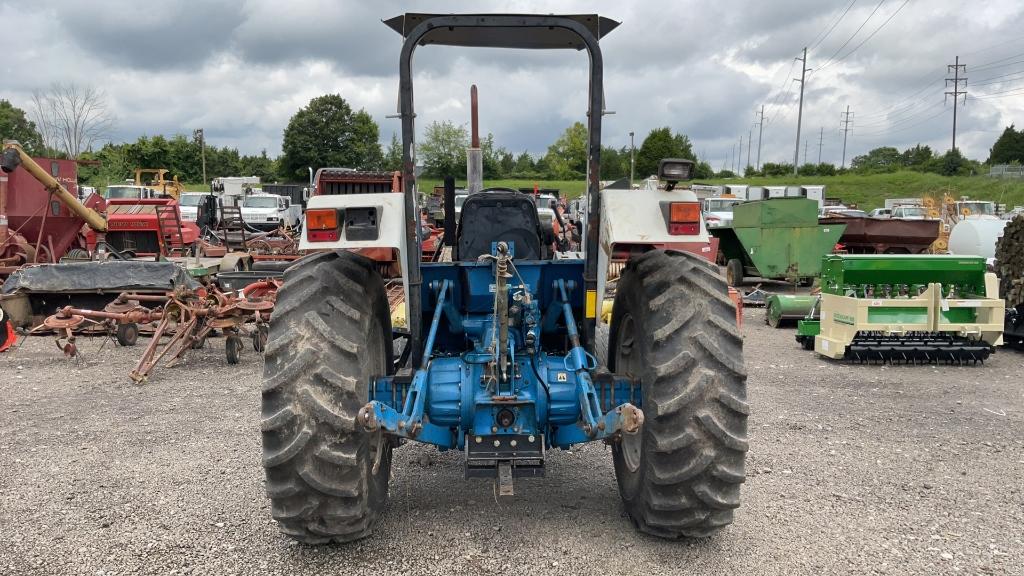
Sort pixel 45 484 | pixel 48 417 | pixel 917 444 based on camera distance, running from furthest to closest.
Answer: pixel 48 417, pixel 917 444, pixel 45 484

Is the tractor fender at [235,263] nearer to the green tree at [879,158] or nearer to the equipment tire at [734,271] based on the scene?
the equipment tire at [734,271]

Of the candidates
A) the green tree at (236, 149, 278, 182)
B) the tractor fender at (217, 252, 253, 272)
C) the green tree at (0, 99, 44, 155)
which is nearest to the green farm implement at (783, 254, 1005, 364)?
the tractor fender at (217, 252, 253, 272)

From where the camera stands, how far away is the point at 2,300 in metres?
8.89

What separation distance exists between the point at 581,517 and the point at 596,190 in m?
1.73

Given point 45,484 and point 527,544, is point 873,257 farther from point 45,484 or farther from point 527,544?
point 45,484

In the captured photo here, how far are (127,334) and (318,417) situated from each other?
6.77 m

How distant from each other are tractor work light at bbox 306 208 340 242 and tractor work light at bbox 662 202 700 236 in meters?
1.63

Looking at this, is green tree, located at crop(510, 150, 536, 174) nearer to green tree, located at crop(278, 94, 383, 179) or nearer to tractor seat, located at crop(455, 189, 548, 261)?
tractor seat, located at crop(455, 189, 548, 261)

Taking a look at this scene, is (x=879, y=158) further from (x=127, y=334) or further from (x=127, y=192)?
(x=127, y=334)

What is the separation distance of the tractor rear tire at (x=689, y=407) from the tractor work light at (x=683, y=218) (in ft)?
0.58

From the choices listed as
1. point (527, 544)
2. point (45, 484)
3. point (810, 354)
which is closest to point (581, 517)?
point (527, 544)

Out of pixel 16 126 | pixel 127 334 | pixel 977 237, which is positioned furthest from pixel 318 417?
pixel 16 126

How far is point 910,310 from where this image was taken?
8.02 m

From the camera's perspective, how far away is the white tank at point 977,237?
1405cm
